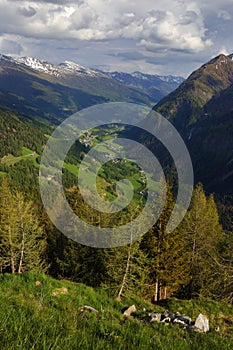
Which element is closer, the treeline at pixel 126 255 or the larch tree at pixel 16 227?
the treeline at pixel 126 255

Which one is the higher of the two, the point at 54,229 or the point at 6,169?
the point at 6,169

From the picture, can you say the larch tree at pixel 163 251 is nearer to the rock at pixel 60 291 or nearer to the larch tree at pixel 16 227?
the larch tree at pixel 16 227

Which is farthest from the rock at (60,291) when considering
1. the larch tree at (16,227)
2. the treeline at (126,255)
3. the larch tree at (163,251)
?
the larch tree at (16,227)

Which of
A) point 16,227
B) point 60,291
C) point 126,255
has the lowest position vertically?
point 60,291

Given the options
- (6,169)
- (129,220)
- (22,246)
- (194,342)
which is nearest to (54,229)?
(22,246)

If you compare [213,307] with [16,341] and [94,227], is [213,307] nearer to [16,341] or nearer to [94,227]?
[94,227]

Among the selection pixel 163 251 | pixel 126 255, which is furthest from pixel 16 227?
pixel 163 251

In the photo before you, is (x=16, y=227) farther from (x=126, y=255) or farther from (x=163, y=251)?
(x=163, y=251)

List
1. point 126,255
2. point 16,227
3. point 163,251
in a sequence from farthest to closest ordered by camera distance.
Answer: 1. point 16,227
2. point 163,251
3. point 126,255

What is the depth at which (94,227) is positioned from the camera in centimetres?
3506

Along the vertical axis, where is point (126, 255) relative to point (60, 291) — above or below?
above

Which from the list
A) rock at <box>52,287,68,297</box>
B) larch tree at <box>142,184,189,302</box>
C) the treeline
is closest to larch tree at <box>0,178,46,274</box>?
the treeline

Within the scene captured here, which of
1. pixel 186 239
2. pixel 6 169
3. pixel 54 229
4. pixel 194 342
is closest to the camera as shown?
pixel 194 342

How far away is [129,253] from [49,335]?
74.6 feet
